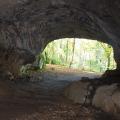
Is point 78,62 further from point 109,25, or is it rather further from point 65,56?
point 109,25

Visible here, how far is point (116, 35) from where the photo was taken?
32.5 feet

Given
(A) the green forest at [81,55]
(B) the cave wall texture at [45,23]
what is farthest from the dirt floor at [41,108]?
(A) the green forest at [81,55]

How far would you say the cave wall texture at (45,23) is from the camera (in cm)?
895

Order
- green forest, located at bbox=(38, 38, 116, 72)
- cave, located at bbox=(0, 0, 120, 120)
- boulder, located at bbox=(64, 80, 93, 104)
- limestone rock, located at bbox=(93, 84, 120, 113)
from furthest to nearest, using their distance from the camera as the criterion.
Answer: green forest, located at bbox=(38, 38, 116, 72)
boulder, located at bbox=(64, 80, 93, 104)
cave, located at bbox=(0, 0, 120, 120)
limestone rock, located at bbox=(93, 84, 120, 113)

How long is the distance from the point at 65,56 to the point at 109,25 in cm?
1506

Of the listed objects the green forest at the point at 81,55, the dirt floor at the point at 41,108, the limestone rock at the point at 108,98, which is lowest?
the dirt floor at the point at 41,108

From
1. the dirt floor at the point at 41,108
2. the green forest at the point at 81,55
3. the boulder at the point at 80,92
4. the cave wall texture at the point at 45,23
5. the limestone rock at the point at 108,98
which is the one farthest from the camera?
the green forest at the point at 81,55

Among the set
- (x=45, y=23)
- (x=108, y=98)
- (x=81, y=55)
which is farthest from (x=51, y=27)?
(x=81, y=55)

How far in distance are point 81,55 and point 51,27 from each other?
12.8m

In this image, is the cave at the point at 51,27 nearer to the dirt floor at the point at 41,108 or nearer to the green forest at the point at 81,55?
the dirt floor at the point at 41,108

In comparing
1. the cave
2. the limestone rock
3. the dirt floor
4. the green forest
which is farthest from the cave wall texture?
the green forest

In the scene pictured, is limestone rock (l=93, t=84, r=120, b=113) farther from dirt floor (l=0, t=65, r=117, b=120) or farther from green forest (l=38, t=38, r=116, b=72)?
green forest (l=38, t=38, r=116, b=72)

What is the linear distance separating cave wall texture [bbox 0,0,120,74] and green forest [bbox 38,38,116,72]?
26.8 feet

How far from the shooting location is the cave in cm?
871
